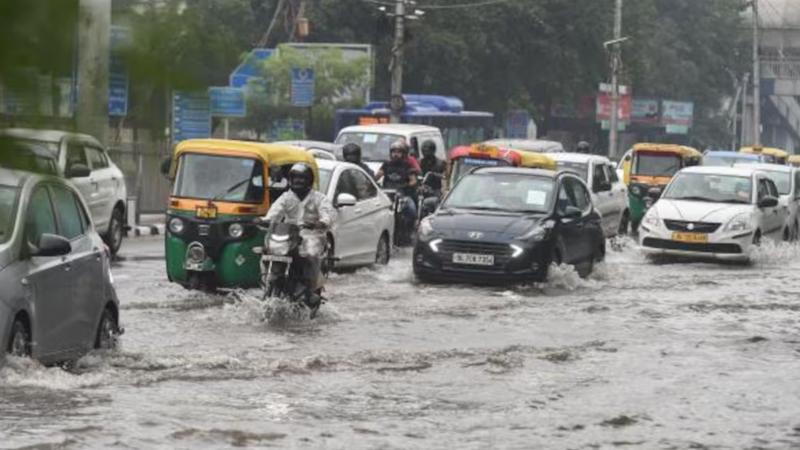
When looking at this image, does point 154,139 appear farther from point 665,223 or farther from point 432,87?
point 432,87

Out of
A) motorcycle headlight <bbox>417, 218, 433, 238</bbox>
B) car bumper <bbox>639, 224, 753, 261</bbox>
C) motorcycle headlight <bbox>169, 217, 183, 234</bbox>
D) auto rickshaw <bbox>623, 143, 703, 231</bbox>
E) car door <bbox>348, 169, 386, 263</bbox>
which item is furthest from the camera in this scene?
auto rickshaw <bbox>623, 143, 703, 231</bbox>

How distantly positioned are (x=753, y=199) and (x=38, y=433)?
17062mm

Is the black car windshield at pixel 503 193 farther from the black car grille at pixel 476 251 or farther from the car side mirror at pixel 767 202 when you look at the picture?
the car side mirror at pixel 767 202

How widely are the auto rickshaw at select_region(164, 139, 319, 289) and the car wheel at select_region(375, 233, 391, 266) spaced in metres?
4.48

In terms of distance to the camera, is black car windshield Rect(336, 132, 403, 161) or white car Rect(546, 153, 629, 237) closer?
white car Rect(546, 153, 629, 237)

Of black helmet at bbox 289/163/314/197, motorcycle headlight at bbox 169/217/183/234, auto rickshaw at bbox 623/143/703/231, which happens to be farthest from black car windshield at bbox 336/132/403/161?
black helmet at bbox 289/163/314/197

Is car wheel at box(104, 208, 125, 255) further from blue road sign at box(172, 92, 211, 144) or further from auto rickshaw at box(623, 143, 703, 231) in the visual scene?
blue road sign at box(172, 92, 211, 144)

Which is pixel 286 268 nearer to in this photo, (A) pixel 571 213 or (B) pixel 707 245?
(A) pixel 571 213

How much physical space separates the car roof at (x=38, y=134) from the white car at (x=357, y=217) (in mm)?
15587

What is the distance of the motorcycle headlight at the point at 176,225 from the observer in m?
15.0

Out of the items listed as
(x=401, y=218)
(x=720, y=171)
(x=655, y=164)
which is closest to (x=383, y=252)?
(x=401, y=218)

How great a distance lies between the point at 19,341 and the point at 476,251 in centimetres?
885

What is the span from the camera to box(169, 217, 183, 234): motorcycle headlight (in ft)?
49.4

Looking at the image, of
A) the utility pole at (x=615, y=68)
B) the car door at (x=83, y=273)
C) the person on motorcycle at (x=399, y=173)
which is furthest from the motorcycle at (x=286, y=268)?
the utility pole at (x=615, y=68)
